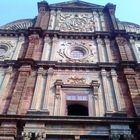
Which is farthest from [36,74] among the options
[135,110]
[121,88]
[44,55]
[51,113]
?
[135,110]

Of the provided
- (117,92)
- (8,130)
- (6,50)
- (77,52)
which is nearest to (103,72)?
(117,92)

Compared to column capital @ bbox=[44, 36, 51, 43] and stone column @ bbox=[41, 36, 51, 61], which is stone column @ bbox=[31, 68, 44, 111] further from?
column capital @ bbox=[44, 36, 51, 43]

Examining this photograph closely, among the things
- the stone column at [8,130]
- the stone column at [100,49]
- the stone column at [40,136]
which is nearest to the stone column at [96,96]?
the stone column at [40,136]

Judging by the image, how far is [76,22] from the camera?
24.2 metres

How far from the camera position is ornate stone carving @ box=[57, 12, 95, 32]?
912 inches

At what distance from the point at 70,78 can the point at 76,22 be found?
8.10 m

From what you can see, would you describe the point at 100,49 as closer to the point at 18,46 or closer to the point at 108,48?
the point at 108,48

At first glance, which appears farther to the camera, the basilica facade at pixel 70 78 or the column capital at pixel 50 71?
the column capital at pixel 50 71

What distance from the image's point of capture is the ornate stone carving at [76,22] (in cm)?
2317

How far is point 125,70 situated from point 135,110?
3.57m

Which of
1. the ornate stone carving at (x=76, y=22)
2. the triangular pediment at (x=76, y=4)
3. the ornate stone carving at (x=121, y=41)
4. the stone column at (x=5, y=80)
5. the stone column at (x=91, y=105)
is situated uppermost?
the triangular pediment at (x=76, y=4)

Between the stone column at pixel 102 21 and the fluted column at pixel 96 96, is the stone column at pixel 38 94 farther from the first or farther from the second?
the stone column at pixel 102 21

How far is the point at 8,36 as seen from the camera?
21.7 meters

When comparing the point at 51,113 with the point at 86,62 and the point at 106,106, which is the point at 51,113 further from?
the point at 86,62
